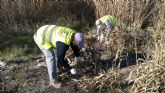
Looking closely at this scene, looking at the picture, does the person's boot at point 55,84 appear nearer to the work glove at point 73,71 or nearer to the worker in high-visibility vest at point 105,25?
the work glove at point 73,71

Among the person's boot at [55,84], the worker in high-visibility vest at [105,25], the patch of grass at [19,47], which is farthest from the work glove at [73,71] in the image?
the patch of grass at [19,47]

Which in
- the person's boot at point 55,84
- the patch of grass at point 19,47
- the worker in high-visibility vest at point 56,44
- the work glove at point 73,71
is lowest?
the person's boot at point 55,84

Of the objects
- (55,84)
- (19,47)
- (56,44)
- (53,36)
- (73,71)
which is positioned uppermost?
(53,36)

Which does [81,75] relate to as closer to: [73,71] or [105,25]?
[73,71]

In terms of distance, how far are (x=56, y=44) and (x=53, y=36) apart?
0.16m

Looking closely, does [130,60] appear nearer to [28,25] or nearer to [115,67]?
[115,67]

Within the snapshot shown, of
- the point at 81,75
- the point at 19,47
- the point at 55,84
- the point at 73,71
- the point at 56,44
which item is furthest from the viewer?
the point at 19,47

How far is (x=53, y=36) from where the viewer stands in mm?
7156

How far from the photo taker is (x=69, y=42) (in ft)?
23.1

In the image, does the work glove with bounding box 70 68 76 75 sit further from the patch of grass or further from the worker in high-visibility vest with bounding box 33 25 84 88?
the patch of grass

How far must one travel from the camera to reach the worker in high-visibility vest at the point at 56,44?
23.0 ft

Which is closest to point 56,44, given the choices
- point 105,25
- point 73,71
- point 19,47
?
point 73,71

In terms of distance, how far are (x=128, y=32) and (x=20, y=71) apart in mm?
2301

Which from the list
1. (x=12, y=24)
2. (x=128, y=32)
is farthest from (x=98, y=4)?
(x=12, y=24)
